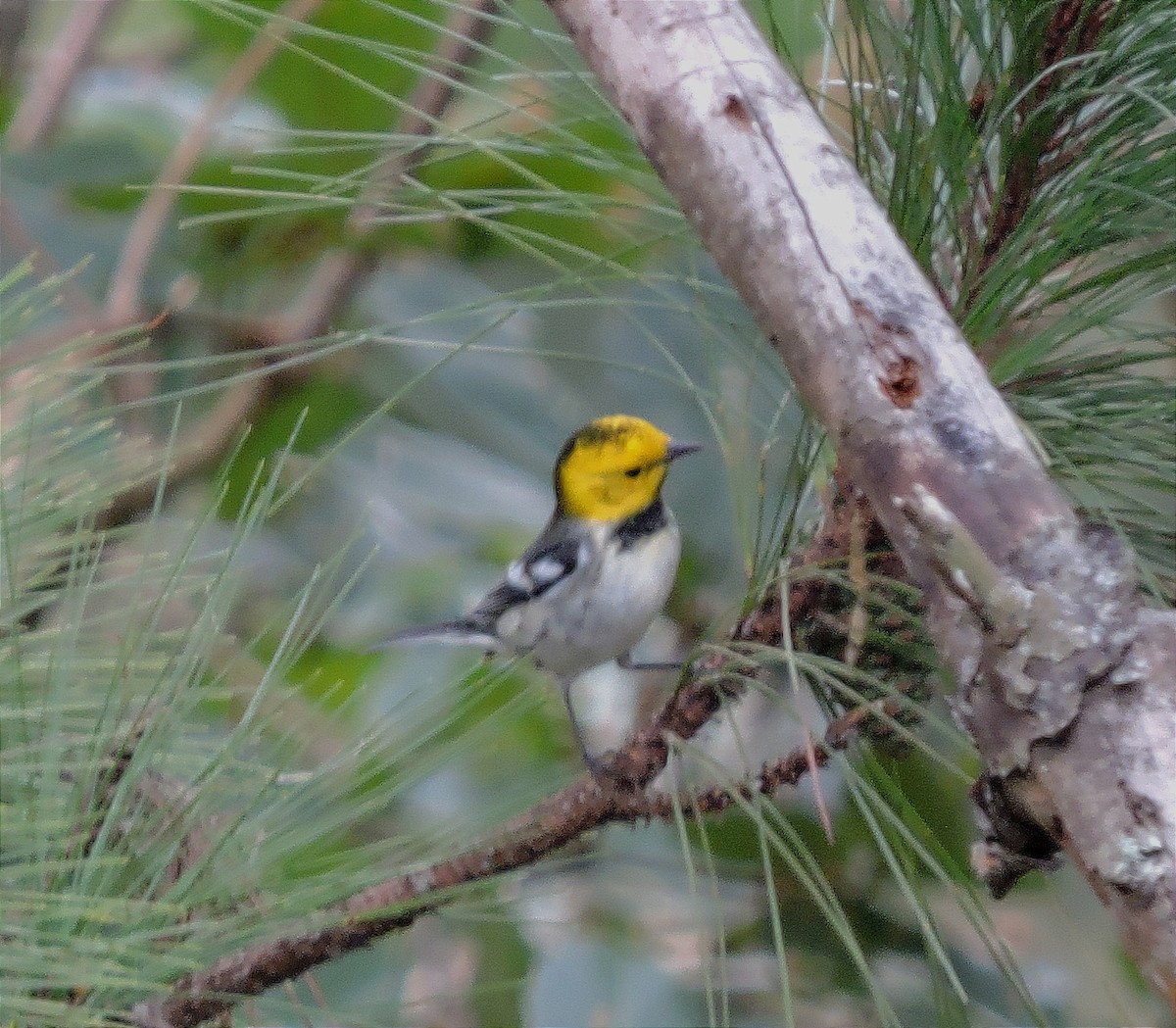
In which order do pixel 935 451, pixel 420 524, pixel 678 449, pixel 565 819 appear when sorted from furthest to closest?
1. pixel 420 524
2. pixel 678 449
3. pixel 565 819
4. pixel 935 451

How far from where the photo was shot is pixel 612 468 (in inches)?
43.1

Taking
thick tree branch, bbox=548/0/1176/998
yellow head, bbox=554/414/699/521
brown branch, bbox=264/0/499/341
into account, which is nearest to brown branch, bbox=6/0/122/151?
brown branch, bbox=264/0/499/341

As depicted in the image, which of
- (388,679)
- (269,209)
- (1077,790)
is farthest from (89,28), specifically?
(1077,790)

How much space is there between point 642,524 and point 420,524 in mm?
300

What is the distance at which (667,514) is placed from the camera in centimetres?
109

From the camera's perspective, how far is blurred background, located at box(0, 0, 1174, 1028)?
20.7 inches

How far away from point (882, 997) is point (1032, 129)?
34 centimetres

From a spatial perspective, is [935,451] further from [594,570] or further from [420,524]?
[420,524]

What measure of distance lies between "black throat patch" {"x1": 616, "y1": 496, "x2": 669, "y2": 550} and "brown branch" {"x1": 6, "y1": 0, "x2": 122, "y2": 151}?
73cm

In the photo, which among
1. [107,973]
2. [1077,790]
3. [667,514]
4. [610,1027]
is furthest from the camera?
[667,514]

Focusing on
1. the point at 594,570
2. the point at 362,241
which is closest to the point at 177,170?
the point at 362,241

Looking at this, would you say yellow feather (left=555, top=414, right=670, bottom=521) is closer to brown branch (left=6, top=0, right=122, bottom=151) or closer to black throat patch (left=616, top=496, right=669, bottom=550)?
black throat patch (left=616, top=496, right=669, bottom=550)

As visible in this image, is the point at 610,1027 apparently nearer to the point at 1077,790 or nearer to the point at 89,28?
the point at 1077,790

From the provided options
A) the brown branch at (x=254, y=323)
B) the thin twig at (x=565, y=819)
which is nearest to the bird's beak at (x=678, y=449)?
the brown branch at (x=254, y=323)
